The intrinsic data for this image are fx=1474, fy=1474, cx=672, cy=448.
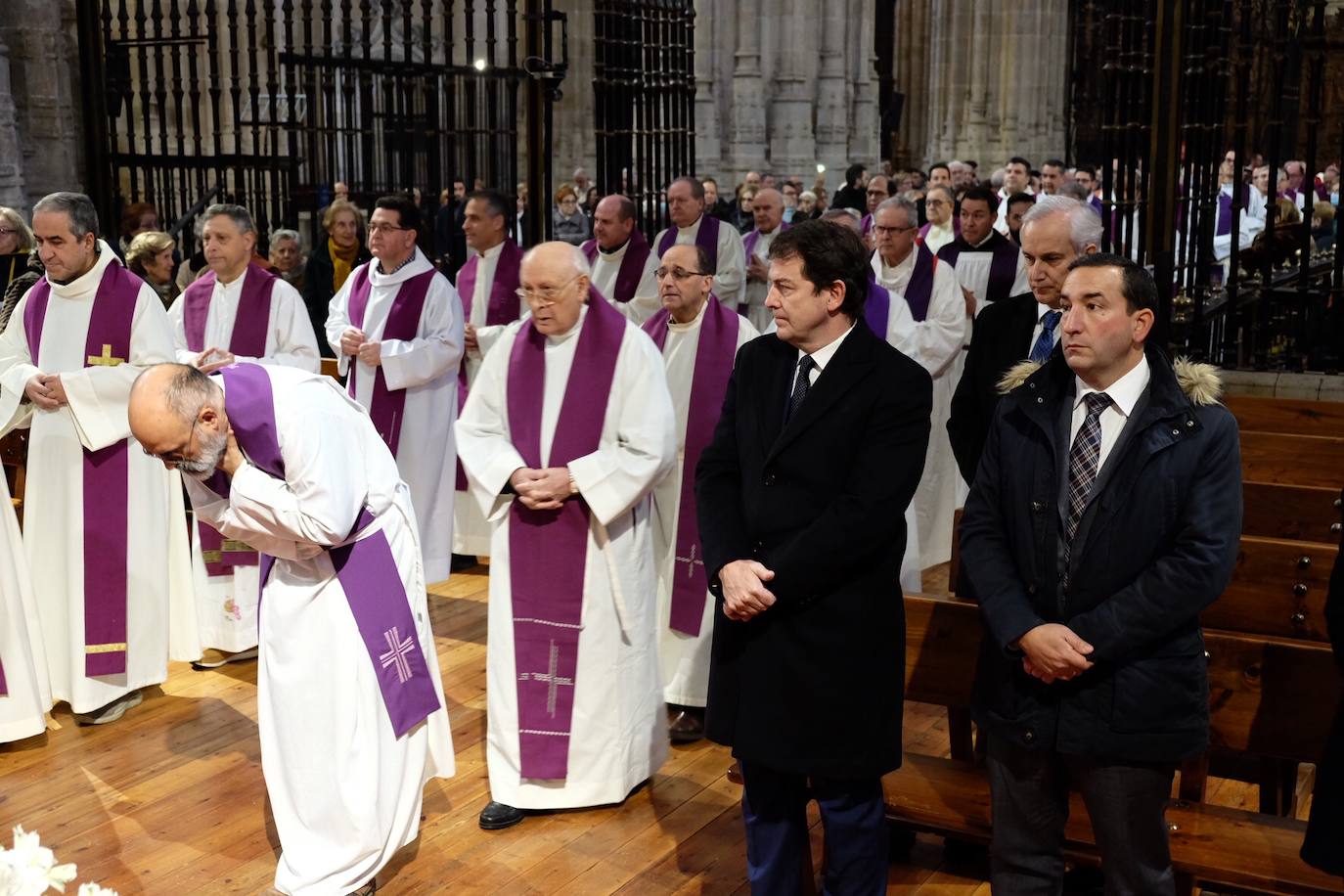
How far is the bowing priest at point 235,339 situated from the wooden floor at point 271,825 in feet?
1.81

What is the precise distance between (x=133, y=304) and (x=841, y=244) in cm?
334

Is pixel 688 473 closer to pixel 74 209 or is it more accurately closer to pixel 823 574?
pixel 823 574

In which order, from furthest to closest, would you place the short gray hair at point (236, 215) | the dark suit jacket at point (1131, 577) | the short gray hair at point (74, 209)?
1. the short gray hair at point (236, 215)
2. the short gray hair at point (74, 209)
3. the dark suit jacket at point (1131, 577)

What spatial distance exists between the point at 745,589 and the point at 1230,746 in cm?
144

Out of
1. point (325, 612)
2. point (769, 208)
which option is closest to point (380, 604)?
point (325, 612)

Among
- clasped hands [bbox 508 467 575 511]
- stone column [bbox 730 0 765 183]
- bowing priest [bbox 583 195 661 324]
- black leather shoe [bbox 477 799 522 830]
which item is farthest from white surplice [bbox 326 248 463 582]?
stone column [bbox 730 0 765 183]

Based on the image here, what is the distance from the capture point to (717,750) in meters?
5.36

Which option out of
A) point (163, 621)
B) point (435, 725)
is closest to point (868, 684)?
point (435, 725)

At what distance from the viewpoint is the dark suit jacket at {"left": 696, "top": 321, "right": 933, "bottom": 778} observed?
345cm

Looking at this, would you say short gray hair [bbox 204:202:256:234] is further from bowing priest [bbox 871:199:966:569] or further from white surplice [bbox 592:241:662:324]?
bowing priest [bbox 871:199:966:569]

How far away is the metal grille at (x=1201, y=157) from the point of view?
19.6ft

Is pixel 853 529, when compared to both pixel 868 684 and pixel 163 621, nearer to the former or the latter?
pixel 868 684

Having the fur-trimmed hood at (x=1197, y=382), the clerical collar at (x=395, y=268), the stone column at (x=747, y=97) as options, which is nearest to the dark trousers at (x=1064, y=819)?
the fur-trimmed hood at (x=1197, y=382)

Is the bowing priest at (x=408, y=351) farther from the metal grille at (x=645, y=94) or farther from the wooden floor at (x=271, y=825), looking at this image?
the metal grille at (x=645, y=94)
